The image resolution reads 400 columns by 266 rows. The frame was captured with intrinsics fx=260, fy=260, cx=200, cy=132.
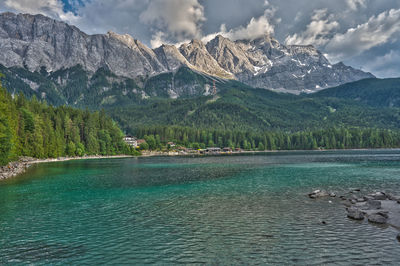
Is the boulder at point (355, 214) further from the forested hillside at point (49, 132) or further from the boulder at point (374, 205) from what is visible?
the forested hillside at point (49, 132)

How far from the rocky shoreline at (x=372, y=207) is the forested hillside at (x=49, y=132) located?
79088 millimetres

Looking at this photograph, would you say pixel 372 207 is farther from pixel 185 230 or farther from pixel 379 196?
pixel 185 230

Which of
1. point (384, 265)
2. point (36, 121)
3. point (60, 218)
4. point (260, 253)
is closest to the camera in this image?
point (384, 265)

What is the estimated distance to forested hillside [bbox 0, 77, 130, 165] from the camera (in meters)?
82.1

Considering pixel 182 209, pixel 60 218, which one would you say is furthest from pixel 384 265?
pixel 60 218

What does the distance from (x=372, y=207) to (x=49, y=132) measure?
444ft

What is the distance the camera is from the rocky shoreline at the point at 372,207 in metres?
30.4

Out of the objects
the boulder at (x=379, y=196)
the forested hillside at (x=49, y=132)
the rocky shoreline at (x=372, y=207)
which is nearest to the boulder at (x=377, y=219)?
the rocky shoreline at (x=372, y=207)

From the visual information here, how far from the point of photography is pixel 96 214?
3456cm

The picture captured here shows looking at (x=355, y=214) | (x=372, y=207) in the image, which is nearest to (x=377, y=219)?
(x=355, y=214)

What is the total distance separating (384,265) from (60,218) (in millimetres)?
34048

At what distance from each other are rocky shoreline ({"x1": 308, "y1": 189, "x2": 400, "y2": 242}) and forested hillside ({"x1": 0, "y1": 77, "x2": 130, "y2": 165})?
79088 mm

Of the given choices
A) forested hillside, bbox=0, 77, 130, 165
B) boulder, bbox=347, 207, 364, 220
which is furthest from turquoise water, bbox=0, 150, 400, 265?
forested hillside, bbox=0, 77, 130, 165

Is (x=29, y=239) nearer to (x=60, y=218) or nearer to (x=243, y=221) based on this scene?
(x=60, y=218)
